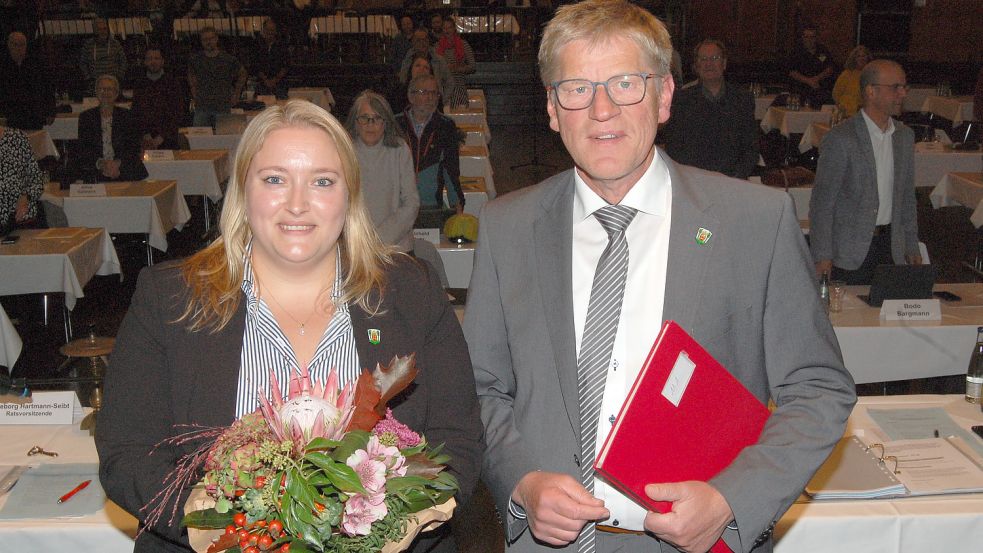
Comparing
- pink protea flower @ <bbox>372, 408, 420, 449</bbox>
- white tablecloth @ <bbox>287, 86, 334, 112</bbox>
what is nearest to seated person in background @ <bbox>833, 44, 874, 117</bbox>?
white tablecloth @ <bbox>287, 86, 334, 112</bbox>

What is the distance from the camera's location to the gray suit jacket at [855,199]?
14.4ft

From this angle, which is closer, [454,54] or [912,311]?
[912,311]

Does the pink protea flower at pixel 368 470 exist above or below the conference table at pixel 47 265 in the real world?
above

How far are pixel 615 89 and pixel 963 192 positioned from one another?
614 centimetres

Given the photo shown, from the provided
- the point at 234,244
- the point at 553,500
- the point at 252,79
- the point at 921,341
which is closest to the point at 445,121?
the point at 921,341

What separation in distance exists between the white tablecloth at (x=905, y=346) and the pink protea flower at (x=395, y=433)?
8.79 feet

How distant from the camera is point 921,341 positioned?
378cm

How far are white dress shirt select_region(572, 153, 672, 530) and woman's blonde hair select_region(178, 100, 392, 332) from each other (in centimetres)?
39

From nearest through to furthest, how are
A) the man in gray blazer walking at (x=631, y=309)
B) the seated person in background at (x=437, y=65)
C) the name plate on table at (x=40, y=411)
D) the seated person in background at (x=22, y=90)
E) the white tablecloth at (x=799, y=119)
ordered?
the man in gray blazer walking at (x=631, y=309) < the name plate on table at (x=40, y=411) < the seated person in background at (x=22, y=90) < the white tablecloth at (x=799, y=119) < the seated person in background at (x=437, y=65)

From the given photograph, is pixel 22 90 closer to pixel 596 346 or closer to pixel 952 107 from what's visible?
pixel 596 346

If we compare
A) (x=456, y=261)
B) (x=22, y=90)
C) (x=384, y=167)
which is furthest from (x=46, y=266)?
(x=22, y=90)

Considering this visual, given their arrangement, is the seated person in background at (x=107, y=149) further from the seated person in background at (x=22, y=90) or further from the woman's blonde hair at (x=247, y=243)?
the woman's blonde hair at (x=247, y=243)

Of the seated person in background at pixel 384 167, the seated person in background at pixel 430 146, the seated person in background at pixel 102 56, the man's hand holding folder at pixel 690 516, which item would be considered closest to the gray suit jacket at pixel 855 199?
the seated person in background at pixel 384 167

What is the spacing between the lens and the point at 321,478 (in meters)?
1.33
